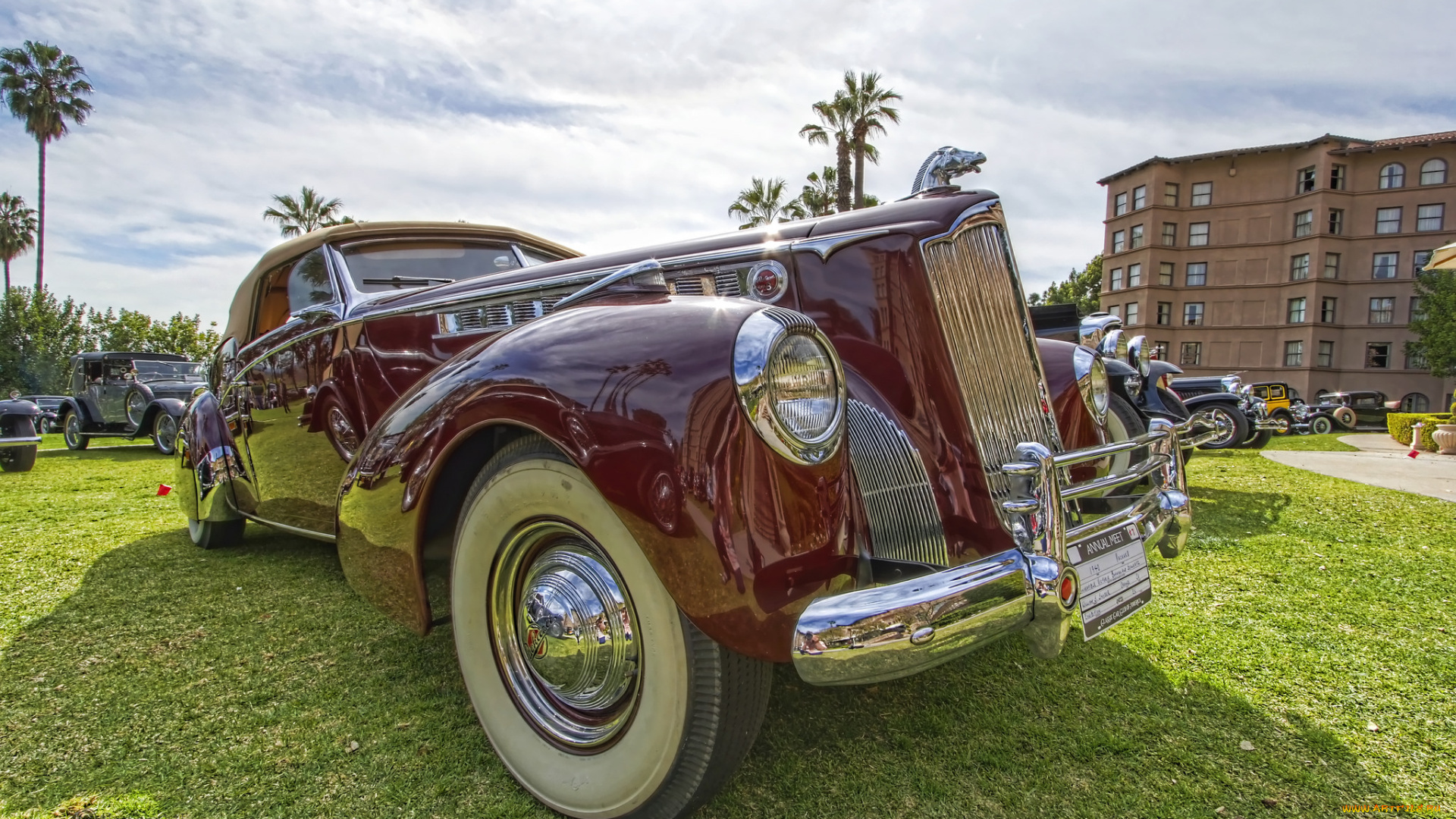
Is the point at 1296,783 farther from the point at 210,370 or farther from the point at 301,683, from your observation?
the point at 210,370

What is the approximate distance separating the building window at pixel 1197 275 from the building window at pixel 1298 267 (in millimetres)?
3052

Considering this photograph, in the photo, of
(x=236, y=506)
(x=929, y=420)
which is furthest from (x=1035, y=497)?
(x=236, y=506)

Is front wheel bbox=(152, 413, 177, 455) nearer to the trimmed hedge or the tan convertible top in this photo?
the tan convertible top

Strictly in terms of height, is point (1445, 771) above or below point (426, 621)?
below

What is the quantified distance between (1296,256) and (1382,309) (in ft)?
13.5

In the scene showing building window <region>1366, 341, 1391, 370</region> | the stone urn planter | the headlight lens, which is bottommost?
building window <region>1366, 341, 1391, 370</region>

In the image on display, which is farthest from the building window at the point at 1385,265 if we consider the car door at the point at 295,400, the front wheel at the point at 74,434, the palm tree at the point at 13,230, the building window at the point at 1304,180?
the palm tree at the point at 13,230

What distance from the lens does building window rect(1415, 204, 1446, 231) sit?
29.4 metres

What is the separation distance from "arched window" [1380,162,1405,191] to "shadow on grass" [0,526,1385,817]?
39.6m

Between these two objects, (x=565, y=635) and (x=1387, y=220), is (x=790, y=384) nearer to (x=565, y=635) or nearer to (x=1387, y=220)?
(x=565, y=635)

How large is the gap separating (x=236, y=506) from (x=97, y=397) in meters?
12.2

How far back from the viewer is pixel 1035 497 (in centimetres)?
152

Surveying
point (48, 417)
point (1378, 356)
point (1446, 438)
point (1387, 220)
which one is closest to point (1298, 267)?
point (1387, 220)

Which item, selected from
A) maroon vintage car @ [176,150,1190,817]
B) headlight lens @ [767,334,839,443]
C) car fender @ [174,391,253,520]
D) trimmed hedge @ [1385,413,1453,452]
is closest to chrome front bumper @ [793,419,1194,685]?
maroon vintage car @ [176,150,1190,817]
